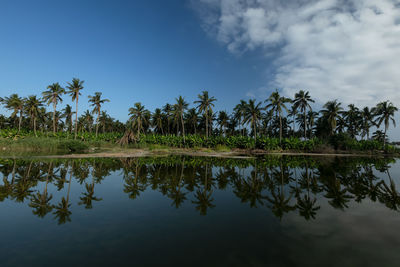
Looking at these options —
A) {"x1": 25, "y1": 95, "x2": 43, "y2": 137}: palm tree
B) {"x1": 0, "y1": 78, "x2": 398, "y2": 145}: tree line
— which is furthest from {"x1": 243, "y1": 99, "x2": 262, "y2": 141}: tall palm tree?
{"x1": 25, "y1": 95, "x2": 43, "y2": 137}: palm tree

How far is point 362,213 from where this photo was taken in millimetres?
6086

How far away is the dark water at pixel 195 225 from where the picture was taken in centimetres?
356

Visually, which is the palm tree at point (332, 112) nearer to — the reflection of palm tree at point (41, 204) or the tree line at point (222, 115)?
the tree line at point (222, 115)

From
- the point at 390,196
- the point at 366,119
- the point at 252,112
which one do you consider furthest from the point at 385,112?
the point at 390,196

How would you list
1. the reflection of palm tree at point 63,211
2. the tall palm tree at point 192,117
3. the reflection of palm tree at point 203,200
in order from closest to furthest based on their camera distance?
the reflection of palm tree at point 63,211
the reflection of palm tree at point 203,200
the tall palm tree at point 192,117

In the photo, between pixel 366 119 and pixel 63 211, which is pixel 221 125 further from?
pixel 63 211

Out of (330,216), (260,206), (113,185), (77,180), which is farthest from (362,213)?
(77,180)

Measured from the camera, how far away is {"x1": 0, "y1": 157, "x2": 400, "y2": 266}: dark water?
356 centimetres

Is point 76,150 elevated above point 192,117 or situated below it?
below

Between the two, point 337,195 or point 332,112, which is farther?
point 332,112

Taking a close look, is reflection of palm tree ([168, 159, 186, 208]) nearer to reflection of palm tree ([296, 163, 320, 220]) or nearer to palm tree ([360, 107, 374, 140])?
reflection of palm tree ([296, 163, 320, 220])

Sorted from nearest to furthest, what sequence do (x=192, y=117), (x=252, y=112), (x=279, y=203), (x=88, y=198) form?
(x=279, y=203), (x=88, y=198), (x=252, y=112), (x=192, y=117)

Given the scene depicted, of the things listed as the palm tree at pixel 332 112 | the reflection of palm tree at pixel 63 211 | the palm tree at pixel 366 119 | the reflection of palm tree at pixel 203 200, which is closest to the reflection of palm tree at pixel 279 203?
the reflection of palm tree at pixel 203 200

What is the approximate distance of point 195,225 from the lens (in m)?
5.02
